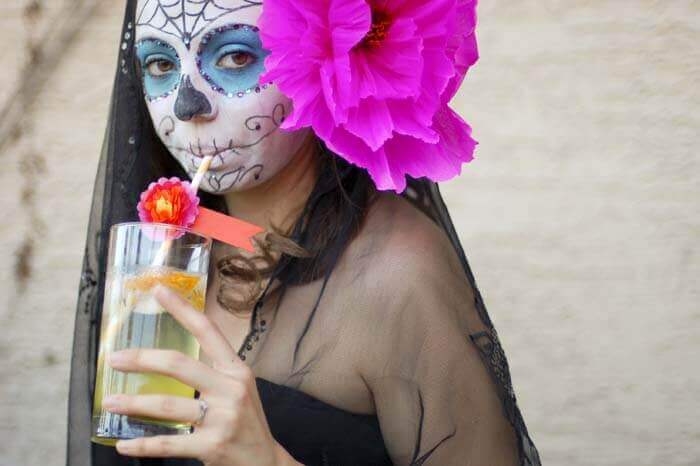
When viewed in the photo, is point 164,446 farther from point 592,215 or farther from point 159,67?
point 592,215

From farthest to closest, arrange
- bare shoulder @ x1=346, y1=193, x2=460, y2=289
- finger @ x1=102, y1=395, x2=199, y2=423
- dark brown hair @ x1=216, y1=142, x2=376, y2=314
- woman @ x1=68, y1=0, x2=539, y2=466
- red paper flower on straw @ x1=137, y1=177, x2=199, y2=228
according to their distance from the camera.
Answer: dark brown hair @ x1=216, y1=142, x2=376, y2=314
bare shoulder @ x1=346, y1=193, x2=460, y2=289
woman @ x1=68, y1=0, x2=539, y2=466
red paper flower on straw @ x1=137, y1=177, x2=199, y2=228
finger @ x1=102, y1=395, x2=199, y2=423

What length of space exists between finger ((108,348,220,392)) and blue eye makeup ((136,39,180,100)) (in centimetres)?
76

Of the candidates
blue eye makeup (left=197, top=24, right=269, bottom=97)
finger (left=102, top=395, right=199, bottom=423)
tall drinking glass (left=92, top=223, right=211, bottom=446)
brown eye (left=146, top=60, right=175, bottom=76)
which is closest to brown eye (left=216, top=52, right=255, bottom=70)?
blue eye makeup (left=197, top=24, right=269, bottom=97)

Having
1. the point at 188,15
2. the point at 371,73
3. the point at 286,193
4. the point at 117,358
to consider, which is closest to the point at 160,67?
the point at 188,15

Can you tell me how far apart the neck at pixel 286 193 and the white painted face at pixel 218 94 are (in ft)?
0.38

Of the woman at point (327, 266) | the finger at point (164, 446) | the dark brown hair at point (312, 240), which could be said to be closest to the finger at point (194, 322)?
the finger at point (164, 446)

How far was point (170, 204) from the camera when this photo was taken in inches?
73.7

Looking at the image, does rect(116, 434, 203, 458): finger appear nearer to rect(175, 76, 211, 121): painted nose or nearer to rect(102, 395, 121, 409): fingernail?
rect(102, 395, 121, 409): fingernail

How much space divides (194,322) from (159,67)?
79 centimetres

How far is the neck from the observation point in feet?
8.10

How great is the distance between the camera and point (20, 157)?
190 inches

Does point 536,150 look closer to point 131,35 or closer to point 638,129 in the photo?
point 638,129

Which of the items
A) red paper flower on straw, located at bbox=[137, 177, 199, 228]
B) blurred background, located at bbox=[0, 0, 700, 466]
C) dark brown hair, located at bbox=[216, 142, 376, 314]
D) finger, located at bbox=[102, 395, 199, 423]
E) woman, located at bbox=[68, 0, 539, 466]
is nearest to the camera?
finger, located at bbox=[102, 395, 199, 423]

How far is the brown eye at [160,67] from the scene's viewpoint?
2352 mm
